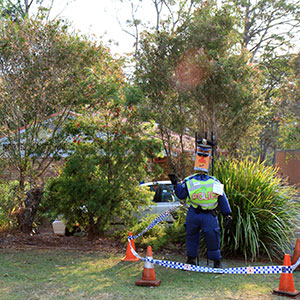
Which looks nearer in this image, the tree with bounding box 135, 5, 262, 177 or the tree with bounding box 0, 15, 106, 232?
the tree with bounding box 0, 15, 106, 232

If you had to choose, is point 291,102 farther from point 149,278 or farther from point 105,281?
point 105,281

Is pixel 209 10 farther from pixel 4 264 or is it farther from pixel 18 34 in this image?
pixel 4 264

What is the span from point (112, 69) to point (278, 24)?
61.4ft

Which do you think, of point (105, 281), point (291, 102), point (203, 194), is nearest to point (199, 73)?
point (203, 194)

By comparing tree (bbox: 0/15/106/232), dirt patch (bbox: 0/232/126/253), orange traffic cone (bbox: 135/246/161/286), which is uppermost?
tree (bbox: 0/15/106/232)

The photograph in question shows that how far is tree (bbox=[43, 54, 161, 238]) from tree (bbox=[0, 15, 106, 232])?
0.50 meters

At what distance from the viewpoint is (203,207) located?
20.2 feet

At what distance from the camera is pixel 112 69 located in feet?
28.7

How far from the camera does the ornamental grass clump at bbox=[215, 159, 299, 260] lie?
6824mm

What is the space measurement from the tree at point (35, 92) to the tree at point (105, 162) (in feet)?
1.64

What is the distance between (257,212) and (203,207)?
4.63ft

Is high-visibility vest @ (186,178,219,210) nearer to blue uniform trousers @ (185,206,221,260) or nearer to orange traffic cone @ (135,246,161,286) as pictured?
blue uniform trousers @ (185,206,221,260)

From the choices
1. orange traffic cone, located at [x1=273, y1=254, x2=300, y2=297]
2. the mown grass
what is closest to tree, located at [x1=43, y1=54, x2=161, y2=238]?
the mown grass

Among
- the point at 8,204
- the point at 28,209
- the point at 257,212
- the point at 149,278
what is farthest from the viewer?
the point at 28,209
